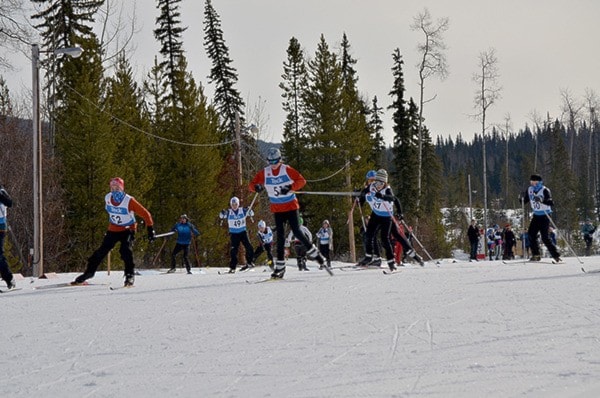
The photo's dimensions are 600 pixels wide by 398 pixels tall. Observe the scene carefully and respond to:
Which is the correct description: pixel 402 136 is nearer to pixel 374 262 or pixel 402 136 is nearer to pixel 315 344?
pixel 374 262

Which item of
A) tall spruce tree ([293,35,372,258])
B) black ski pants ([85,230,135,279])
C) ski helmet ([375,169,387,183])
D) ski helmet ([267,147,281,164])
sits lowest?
black ski pants ([85,230,135,279])

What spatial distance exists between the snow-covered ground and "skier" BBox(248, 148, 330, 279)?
2.72m

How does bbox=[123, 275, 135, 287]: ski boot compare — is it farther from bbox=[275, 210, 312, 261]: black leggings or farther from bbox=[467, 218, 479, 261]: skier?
bbox=[467, 218, 479, 261]: skier

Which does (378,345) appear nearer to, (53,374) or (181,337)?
(181,337)

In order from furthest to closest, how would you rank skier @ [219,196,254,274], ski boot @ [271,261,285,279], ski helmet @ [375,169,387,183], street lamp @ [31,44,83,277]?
skier @ [219,196,254,274] → street lamp @ [31,44,83,277] → ski helmet @ [375,169,387,183] → ski boot @ [271,261,285,279]

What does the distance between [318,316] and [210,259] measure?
96.3 ft

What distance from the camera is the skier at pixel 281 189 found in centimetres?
1130

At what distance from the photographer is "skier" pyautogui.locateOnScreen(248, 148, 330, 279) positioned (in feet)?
37.1

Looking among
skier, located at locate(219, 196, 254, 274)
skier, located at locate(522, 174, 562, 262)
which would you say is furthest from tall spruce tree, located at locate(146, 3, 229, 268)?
skier, located at locate(522, 174, 562, 262)

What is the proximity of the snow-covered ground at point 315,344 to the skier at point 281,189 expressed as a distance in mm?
2722

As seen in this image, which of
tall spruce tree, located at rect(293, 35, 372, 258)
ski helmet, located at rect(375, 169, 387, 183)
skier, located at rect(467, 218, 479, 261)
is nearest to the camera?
ski helmet, located at rect(375, 169, 387, 183)

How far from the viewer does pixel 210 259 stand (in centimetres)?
3550

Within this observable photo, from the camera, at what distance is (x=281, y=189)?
446 inches

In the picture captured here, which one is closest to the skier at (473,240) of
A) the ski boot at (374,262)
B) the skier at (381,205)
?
the ski boot at (374,262)
